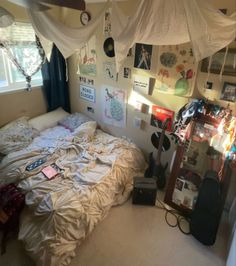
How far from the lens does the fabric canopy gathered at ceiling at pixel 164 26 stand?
48.8 inches

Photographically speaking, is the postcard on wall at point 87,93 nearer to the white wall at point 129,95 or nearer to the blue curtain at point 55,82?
the white wall at point 129,95

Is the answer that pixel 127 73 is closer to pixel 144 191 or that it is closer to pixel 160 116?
pixel 160 116

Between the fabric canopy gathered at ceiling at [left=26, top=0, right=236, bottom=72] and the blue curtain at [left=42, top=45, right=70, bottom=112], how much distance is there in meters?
1.35

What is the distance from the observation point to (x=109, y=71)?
2713mm

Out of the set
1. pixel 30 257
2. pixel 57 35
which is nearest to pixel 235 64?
pixel 57 35

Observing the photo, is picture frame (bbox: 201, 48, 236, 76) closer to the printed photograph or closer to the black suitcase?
the printed photograph

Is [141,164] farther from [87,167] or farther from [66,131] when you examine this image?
[66,131]

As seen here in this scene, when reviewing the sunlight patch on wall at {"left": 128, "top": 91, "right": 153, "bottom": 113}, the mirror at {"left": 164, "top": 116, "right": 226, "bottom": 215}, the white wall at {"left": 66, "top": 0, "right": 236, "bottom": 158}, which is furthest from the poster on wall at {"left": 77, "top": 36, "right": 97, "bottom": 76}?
the mirror at {"left": 164, "top": 116, "right": 226, "bottom": 215}

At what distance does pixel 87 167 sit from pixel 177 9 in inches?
65.2

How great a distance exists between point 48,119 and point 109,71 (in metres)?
1.17

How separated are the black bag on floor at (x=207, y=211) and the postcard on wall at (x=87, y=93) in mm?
1913

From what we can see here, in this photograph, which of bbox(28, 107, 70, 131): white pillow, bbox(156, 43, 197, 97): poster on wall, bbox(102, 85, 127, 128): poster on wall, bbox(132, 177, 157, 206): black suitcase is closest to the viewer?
bbox(156, 43, 197, 97): poster on wall

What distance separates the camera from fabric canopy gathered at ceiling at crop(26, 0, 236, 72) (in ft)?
4.07

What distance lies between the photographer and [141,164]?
2670 mm
